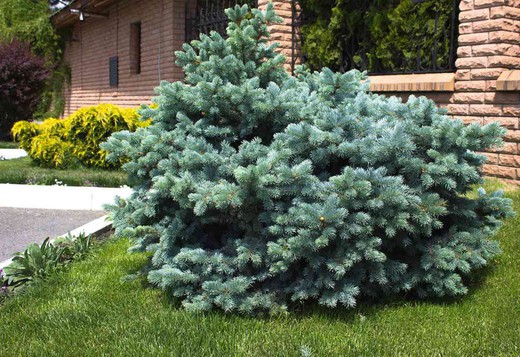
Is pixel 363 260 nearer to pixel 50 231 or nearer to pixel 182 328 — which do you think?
pixel 182 328

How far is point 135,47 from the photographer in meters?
15.0

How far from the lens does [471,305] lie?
3.13 metres

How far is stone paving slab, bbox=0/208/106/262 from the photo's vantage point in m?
4.84

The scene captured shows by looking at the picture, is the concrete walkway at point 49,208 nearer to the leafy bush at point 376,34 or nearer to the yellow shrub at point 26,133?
the yellow shrub at point 26,133

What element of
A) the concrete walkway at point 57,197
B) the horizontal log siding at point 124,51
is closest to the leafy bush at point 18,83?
the horizontal log siding at point 124,51

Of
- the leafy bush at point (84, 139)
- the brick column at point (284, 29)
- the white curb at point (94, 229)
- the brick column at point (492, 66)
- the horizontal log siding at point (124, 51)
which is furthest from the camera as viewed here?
the horizontal log siding at point (124, 51)

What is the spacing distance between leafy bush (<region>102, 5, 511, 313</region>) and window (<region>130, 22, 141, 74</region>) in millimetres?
11995

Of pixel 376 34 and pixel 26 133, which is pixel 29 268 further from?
pixel 26 133

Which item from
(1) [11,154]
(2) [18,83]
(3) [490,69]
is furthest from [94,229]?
(2) [18,83]

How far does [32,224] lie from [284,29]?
542 centimetres

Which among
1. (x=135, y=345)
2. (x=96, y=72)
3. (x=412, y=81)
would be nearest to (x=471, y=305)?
(x=135, y=345)

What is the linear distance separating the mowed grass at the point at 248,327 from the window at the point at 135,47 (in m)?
12.2

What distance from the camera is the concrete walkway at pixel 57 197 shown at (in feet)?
20.5

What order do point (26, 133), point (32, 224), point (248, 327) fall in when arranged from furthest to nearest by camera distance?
point (26, 133)
point (32, 224)
point (248, 327)
